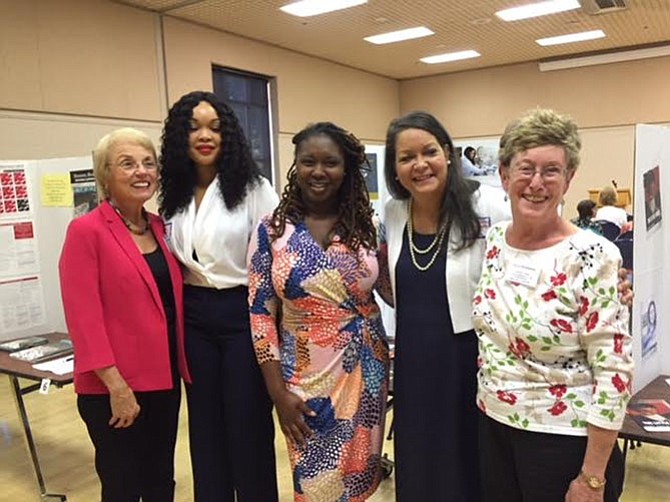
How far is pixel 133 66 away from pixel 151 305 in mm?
5272

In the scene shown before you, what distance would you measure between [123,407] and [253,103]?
7077mm

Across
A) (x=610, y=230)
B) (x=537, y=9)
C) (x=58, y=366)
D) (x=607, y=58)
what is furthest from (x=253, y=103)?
(x=58, y=366)

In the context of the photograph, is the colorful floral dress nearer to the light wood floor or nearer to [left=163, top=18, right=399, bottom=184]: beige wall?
the light wood floor

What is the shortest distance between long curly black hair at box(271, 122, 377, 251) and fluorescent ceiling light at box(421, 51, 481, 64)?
27.6ft

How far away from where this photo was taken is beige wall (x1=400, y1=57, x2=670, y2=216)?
9727 mm

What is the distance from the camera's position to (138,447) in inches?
78.5

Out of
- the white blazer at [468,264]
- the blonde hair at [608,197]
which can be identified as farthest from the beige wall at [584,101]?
the white blazer at [468,264]

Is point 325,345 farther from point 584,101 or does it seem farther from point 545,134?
point 584,101

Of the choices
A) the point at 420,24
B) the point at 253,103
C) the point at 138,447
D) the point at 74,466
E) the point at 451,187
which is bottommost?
the point at 74,466

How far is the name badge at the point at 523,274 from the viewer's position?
4.28ft

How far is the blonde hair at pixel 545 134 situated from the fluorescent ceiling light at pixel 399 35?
6.97 metres

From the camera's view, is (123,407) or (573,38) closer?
(123,407)

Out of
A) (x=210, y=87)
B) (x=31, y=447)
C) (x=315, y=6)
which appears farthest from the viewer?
(x=210, y=87)

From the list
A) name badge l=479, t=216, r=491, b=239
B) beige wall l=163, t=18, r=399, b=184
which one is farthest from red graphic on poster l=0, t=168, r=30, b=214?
beige wall l=163, t=18, r=399, b=184
